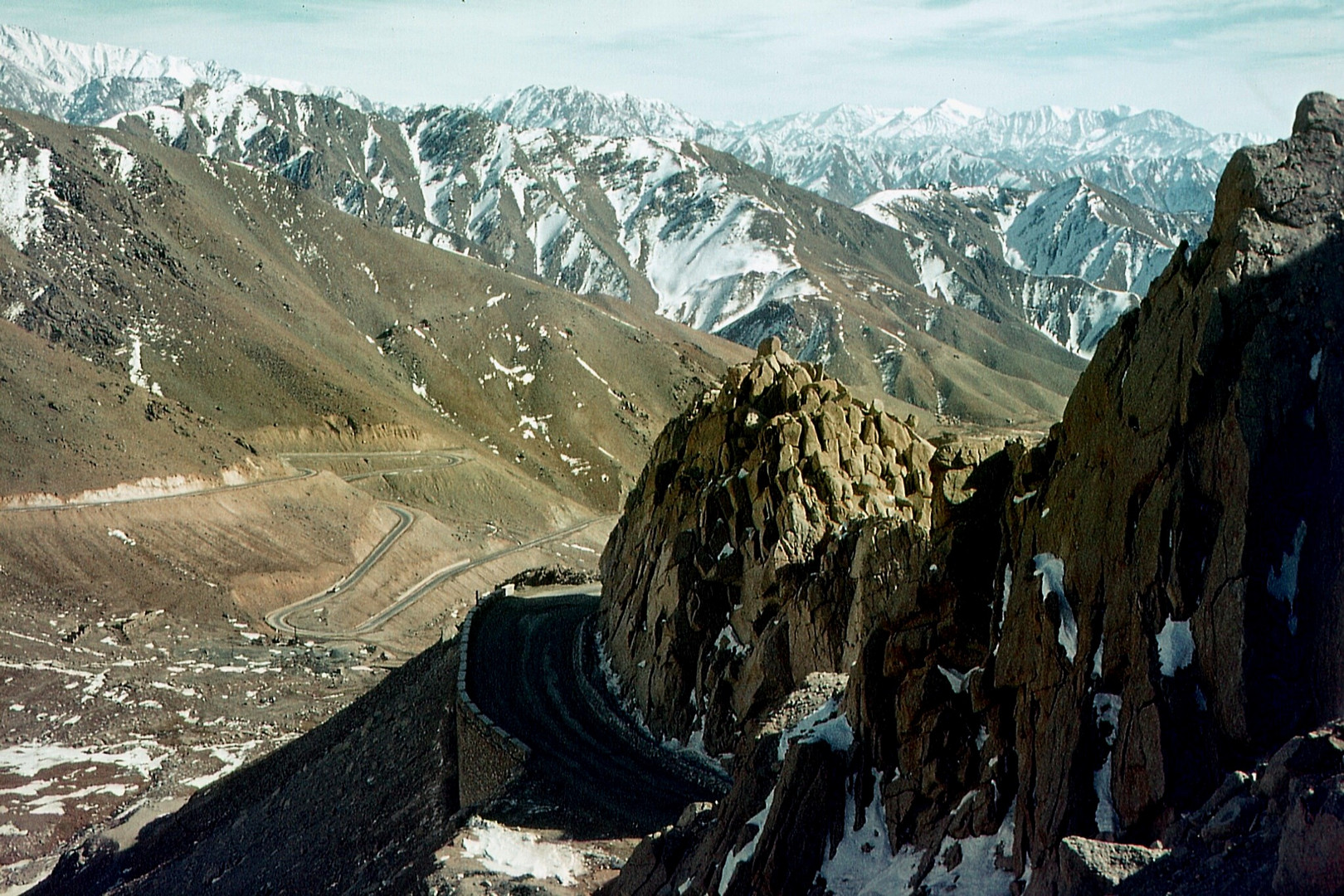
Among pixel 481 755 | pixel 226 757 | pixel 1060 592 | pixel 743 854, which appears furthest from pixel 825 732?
pixel 226 757

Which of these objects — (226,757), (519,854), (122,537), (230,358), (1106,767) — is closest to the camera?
(1106,767)

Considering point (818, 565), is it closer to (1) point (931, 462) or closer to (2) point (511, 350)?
(1) point (931, 462)

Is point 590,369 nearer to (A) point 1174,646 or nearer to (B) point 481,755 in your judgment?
(B) point 481,755

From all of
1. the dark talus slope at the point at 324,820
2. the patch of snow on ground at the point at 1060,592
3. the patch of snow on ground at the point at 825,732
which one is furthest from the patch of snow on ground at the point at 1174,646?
the dark talus slope at the point at 324,820

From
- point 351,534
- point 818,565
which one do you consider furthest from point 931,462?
point 351,534

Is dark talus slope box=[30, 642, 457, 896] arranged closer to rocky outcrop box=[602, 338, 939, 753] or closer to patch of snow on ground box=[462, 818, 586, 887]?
patch of snow on ground box=[462, 818, 586, 887]

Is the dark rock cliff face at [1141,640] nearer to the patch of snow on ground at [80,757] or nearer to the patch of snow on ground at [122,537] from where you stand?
the patch of snow on ground at [80,757]
